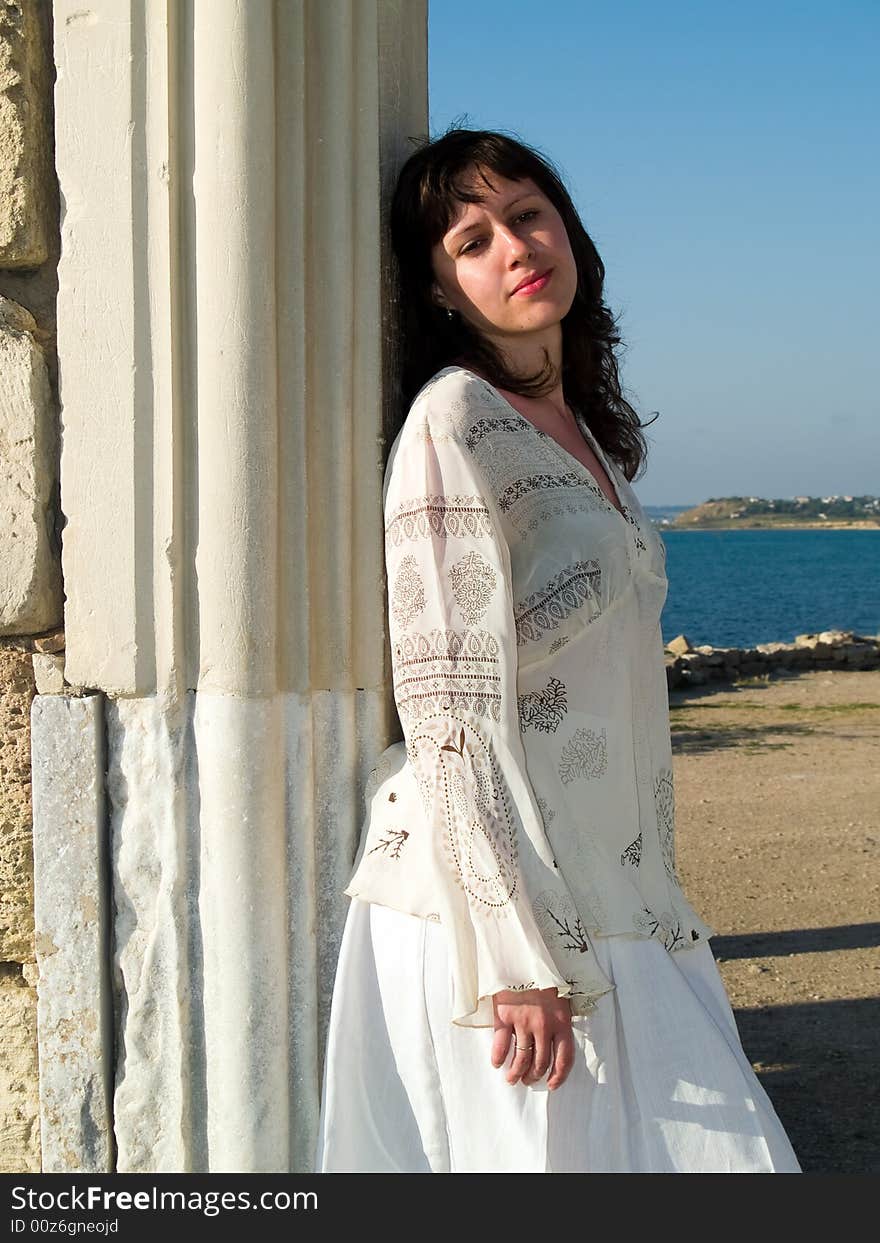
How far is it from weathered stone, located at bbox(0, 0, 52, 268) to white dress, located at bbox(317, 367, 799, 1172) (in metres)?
0.74

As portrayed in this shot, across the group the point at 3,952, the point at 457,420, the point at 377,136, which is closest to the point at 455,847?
the point at 457,420

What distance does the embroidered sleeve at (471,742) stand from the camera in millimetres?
1906

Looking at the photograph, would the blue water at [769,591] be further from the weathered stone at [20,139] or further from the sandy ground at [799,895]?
the weathered stone at [20,139]

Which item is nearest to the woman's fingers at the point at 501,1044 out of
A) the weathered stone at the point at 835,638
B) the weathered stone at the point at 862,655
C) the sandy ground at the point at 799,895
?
the sandy ground at the point at 799,895

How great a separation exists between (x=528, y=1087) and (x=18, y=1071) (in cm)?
100

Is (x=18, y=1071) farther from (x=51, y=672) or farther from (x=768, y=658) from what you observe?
(x=768, y=658)

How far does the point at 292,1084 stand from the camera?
217 centimetres

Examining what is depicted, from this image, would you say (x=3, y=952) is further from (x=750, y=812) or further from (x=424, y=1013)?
(x=750, y=812)

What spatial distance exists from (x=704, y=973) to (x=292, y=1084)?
709 millimetres

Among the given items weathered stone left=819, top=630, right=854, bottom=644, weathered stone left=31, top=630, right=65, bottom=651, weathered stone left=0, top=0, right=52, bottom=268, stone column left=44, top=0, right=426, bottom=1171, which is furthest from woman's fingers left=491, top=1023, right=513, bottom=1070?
weathered stone left=819, top=630, right=854, bottom=644

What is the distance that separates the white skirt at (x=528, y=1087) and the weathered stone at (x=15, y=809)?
63cm

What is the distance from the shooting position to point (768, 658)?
51.6 ft

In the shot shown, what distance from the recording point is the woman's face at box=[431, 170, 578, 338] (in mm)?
2293

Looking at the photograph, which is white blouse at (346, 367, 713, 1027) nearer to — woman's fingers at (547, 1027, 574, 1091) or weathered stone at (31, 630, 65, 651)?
woman's fingers at (547, 1027, 574, 1091)
